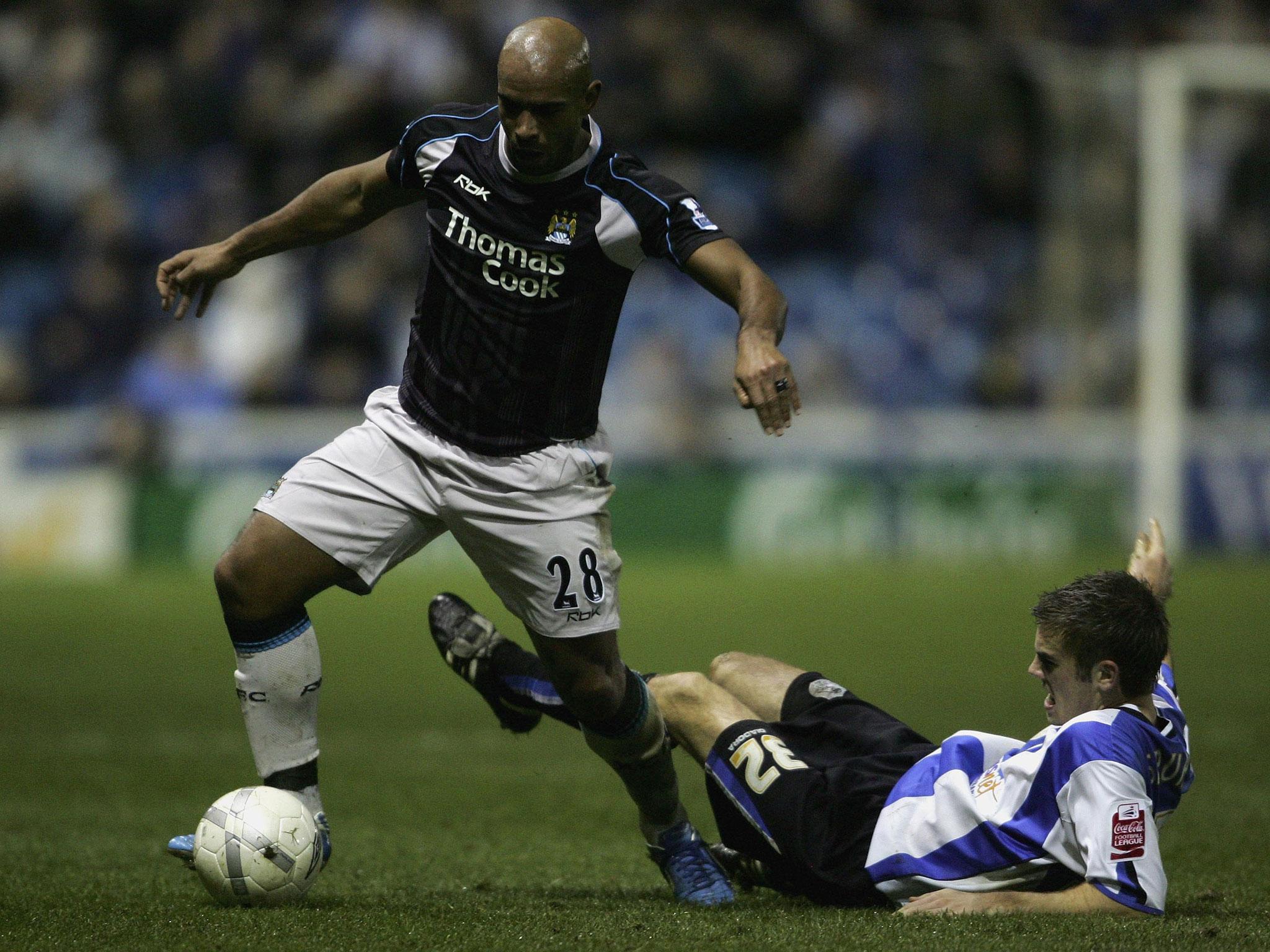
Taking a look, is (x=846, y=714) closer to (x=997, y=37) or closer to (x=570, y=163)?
(x=570, y=163)

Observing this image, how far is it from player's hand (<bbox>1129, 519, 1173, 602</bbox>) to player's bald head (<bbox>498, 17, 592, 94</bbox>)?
1811mm

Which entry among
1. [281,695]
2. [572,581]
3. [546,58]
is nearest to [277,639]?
[281,695]

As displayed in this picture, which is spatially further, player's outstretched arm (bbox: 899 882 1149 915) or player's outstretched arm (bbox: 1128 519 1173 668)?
player's outstretched arm (bbox: 1128 519 1173 668)

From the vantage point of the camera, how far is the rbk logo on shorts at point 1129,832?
3.70m

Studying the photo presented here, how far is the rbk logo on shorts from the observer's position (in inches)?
146

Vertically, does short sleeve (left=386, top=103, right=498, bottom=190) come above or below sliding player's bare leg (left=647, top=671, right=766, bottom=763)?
above

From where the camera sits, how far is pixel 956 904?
3.92m

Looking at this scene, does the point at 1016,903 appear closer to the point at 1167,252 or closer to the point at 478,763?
the point at 478,763

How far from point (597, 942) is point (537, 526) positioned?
1.19m

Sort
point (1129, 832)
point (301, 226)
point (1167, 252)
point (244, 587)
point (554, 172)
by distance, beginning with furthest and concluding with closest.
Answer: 1. point (1167, 252)
2. point (301, 226)
3. point (554, 172)
4. point (244, 587)
5. point (1129, 832)

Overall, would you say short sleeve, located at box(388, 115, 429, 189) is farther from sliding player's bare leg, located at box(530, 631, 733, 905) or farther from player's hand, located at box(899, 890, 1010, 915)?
player's hand, located at box(899, 890, 1010, 915)

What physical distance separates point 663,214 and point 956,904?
5.79 ft

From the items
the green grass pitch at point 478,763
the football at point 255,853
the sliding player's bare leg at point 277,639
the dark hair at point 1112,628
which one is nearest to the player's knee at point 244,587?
the sliding player's bare leg at point 277,639

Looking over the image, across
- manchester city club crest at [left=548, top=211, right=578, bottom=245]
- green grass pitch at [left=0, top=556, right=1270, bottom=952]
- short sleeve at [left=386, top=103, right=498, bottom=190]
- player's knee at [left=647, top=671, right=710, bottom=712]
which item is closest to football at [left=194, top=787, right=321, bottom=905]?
green grass pitch at [left=0, top=556, right=1270, bottom=952]
